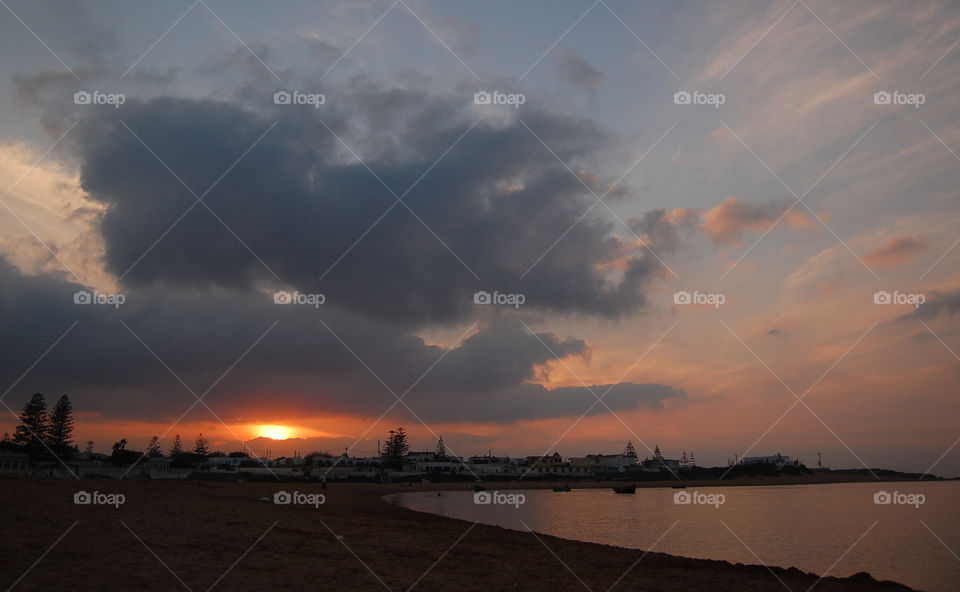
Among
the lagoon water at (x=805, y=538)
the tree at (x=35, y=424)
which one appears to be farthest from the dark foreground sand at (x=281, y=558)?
the tree at (x=35, y=424)

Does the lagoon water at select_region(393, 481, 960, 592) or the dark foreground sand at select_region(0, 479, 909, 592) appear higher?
the dark foreground sand at select_region(0, 479, 909, 592)

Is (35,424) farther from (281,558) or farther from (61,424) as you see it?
(281,558)

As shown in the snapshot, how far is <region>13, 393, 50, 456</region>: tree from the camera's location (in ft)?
314

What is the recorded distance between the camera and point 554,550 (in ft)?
80.4

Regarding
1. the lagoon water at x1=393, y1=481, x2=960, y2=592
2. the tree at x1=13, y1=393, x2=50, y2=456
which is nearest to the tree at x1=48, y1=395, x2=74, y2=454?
the tree at x1=13, y1=393, x2=50, y2=456

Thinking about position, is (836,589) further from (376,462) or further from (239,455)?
(239,455)

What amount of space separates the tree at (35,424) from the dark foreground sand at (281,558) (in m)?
88.5

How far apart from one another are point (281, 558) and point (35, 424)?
103378 mm

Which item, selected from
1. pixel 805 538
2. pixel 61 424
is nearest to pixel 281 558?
pixel 805 538

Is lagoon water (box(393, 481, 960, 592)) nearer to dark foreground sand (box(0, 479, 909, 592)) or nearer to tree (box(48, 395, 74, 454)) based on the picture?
dark foreground sand (box(0, 479, 909, 592))

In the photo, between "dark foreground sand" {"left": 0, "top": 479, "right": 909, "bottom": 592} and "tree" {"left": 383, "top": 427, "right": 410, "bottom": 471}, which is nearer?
"dark foreground sand" {"left": 0, "top": 479, "right": 909, "bottom": 592}

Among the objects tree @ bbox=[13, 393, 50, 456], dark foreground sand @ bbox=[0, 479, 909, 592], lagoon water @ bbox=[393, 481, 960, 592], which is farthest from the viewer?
tree @ bbox=[13, 393, 50, 456]

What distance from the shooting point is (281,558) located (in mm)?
16781

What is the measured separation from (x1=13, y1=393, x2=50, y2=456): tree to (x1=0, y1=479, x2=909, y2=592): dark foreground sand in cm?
8851
